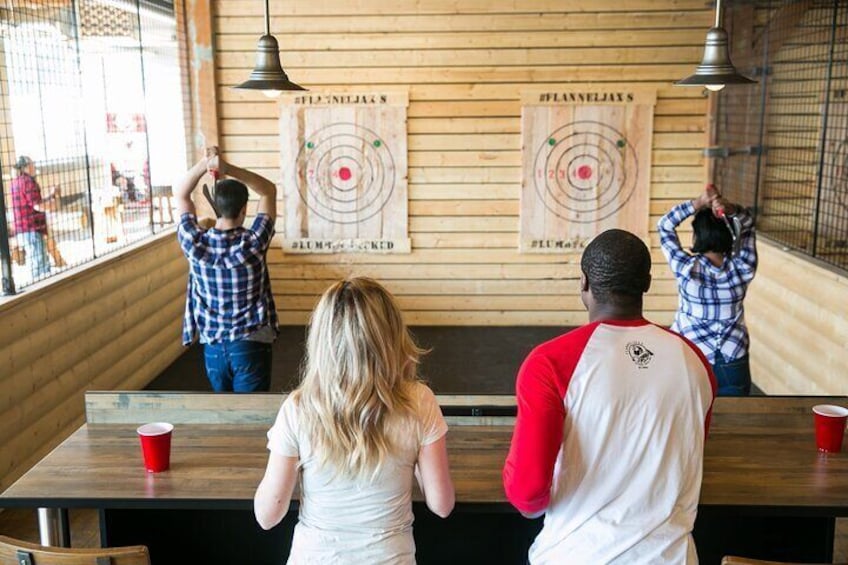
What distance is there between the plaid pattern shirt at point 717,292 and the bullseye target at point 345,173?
358 centimetres

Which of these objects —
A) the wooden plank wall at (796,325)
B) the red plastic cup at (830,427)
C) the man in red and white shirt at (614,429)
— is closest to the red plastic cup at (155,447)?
the man in red and white shirt at (614,429)

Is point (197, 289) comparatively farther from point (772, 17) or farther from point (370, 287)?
point (772, 17)

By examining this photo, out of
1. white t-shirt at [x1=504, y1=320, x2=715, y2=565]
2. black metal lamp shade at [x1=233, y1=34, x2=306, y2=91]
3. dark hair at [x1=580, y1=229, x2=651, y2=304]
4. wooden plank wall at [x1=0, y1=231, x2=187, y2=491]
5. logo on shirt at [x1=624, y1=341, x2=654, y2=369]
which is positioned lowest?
wooden plank wall at [x1=0, y1=231, x2=187, y2=491]

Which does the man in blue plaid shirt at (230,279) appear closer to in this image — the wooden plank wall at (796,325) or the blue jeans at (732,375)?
the blue jeans at (732,375)

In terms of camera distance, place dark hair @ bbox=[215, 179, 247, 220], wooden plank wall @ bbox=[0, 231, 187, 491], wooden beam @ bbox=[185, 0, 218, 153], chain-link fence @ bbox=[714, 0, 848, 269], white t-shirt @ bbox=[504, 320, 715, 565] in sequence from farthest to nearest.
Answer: wooden beam @ bbox=[185, 0, 218, 153] → chain-link fence @ bbox=[714, 0, 848, 269] → wooden plank wall @ bbox=[0, 231, 187, 491] → dark hair @ bbox=[215, 179, 247, 220] → white t-shirt @ bbox=[504, 320, 715, 565]

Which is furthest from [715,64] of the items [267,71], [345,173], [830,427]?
[345,173]

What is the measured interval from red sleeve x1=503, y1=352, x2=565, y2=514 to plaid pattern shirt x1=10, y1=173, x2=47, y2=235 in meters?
3.59

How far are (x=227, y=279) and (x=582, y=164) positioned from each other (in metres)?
3.81

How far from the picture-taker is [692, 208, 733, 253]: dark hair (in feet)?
10.8

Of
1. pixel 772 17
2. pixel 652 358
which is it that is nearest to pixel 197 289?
pixel 652 358

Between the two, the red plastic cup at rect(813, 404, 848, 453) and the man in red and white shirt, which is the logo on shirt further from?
the red plastic cup at rect(813, 404, 848, 453)

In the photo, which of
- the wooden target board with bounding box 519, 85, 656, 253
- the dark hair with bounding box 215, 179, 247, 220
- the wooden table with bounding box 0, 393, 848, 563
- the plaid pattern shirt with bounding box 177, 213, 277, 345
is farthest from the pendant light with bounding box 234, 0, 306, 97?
the wooden target board with bounding box 519, 85, 656, 253

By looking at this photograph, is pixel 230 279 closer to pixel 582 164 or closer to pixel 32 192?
pixel 32 192

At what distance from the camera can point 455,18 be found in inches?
251
